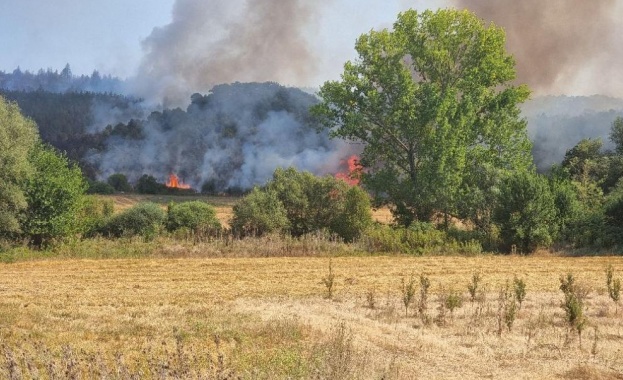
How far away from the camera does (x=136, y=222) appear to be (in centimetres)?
3438

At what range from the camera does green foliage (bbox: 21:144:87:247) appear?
1217 inches

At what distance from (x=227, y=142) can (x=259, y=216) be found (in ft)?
198

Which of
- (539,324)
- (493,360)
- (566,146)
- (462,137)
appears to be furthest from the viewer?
(566,146)

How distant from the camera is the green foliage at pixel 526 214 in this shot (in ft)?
109

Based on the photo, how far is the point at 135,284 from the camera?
68.3 ft

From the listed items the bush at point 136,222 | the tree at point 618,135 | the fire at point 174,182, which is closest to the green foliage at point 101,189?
the fire at point 174,182

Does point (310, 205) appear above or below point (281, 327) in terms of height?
above

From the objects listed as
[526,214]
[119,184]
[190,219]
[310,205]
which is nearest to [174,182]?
[119,184]

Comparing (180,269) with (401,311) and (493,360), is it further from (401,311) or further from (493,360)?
(493,360)

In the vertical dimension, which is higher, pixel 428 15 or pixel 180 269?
pixel 428 15

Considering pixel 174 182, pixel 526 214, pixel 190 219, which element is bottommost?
pixel 190 219

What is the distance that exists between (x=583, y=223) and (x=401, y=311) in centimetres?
2288

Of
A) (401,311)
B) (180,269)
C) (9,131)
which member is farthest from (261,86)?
(401,311)

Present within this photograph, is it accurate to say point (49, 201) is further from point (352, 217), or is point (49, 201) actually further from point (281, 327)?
point (281, 327)
